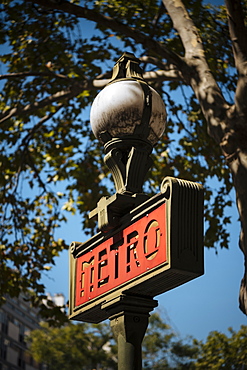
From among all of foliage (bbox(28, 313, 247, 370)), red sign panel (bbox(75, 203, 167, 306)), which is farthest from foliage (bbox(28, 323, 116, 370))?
red sign panel (bbox(75, 203, 167, 306))

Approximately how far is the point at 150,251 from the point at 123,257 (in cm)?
27

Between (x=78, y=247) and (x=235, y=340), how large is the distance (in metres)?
19.7

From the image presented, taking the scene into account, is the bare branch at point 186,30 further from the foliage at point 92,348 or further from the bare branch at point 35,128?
the foliage at point 92,348

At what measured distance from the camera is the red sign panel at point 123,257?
8.64 ft

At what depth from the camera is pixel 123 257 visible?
2.90 m

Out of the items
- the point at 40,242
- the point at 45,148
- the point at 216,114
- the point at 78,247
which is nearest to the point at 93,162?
the point at 45,148

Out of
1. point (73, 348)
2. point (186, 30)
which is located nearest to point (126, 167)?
point (186, 30)

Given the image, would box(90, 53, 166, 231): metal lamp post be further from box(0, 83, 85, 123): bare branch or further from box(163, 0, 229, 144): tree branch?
box(0, 83, 85, 123): bare branch

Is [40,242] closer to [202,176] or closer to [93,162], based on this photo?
[93,162]

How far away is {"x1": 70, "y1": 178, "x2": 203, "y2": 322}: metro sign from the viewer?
2.52 metres

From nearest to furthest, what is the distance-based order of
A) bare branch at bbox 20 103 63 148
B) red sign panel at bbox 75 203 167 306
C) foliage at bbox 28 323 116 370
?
red sign panel at bbox 75 203 167 306, bare branch at bbox 20 103 63 148, foliage at bbox 28 323 116 370

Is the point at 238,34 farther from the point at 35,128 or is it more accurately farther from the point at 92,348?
the point at 92,348

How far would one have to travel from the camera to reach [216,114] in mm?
7402

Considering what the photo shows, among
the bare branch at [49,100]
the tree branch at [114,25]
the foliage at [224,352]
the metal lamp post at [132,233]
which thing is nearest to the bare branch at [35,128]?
the bare branch at [49,100]
